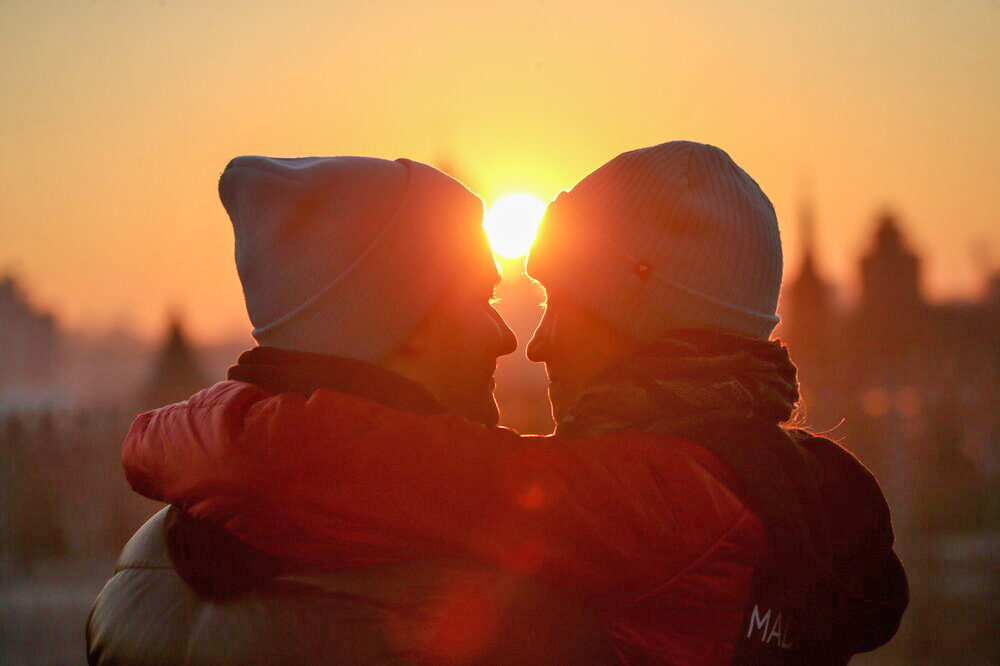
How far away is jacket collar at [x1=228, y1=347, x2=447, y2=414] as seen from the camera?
220 centimetres

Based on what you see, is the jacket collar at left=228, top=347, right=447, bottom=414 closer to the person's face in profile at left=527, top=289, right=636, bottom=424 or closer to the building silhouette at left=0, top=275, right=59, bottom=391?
the person's face in profile at left=527, top=289, right=636, bottom=424

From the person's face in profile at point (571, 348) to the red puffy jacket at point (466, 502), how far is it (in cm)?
57

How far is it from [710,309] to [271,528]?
108 cm

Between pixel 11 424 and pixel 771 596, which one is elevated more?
pixel 771 596

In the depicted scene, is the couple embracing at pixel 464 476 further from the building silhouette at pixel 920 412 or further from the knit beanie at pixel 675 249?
the building silhouette at pixel 920 412

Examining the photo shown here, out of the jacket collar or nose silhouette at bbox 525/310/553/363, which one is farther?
nose silhouette at bbox 525/310/553/363

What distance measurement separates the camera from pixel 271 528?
6.57ft

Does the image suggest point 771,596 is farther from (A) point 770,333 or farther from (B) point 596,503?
(A) point 770,333

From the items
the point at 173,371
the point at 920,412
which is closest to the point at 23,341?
the point at 173,371

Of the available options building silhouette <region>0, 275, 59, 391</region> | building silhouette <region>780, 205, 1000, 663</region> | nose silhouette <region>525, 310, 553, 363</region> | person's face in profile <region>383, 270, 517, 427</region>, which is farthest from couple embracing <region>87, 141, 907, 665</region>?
building silhouette <region>0, 275, 59, 391</region>

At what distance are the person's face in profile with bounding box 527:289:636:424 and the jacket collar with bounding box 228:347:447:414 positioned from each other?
493mm

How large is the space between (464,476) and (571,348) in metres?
0.77

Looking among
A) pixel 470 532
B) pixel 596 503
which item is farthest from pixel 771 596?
pixel 470 532

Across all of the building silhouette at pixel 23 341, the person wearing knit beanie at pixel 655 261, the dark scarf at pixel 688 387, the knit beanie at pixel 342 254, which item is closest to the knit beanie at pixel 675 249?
the person wearing knit beanie at pixel 655 261
